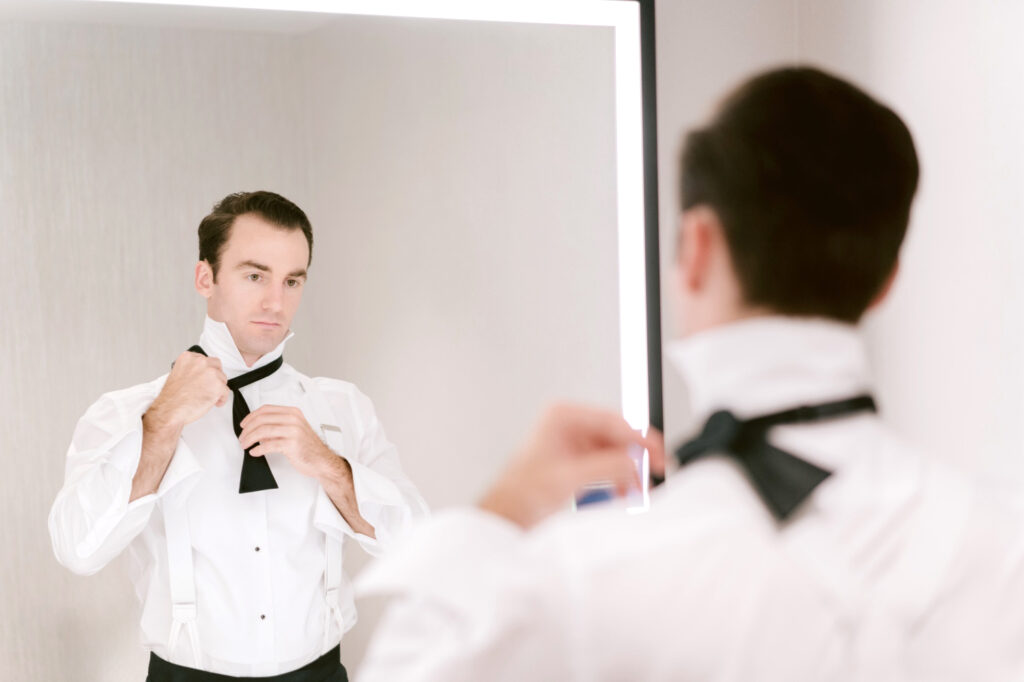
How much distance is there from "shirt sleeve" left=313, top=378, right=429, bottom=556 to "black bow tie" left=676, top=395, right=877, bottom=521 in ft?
2.36

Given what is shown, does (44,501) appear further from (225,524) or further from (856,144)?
Result: (856,144)

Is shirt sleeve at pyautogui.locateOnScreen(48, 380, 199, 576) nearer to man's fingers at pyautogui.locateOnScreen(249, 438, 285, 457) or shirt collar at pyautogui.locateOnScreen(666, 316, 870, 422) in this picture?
man's fingers at pyautogui.locateOnScreen(249, 438, 285, 457)

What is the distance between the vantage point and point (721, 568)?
0.43m

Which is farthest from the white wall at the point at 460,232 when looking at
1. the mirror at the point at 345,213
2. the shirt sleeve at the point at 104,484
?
the shirt sleeve at the point at 104,484

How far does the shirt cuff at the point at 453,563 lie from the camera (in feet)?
1.42

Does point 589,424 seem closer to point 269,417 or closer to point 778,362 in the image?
point 778,362

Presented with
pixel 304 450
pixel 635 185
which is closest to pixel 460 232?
pixel 635 185

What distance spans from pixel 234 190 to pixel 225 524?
41cm

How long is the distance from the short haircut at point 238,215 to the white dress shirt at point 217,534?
10cm

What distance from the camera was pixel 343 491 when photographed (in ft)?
3.74

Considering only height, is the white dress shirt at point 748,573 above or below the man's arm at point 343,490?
above

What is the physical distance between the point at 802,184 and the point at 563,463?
20cm

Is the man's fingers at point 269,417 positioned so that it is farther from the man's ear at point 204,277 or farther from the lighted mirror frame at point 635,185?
the lighted mirror frame at point 635,185

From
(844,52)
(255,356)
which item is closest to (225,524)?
(255,356)
